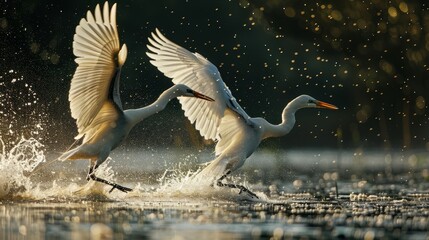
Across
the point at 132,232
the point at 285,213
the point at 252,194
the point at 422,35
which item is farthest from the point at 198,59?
the point at 422,35

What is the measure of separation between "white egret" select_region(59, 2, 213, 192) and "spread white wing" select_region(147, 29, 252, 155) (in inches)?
35.1

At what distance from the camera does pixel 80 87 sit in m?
16.8

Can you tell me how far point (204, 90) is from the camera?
19438 millimetres

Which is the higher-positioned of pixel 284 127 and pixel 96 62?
pixel 96 62

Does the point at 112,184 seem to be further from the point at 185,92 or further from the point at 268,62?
the point at 268,62

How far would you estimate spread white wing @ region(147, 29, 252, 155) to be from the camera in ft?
63.0

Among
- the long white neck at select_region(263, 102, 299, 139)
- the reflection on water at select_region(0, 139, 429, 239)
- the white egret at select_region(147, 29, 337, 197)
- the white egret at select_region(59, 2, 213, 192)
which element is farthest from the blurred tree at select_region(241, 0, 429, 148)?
the white egret at select_region(59, 2, 213, 192)

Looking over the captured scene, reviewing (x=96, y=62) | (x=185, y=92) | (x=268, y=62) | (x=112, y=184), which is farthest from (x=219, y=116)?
(x=268, y=62)

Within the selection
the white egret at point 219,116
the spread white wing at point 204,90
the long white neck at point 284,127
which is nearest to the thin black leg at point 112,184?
the white egret at point 219,116

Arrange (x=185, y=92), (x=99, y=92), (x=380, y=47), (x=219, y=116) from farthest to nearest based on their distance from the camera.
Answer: (x=380, y=47), (x=219, y=116), (x=185, y=92), (x=99, y=92)

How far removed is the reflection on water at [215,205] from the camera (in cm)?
1306

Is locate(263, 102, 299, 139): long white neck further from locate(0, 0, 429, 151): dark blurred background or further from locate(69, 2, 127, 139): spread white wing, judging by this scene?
locate(0, 0, 429, 151): dark blurred background

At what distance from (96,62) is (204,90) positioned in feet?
10.9

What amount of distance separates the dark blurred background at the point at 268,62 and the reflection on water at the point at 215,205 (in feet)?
24.4
